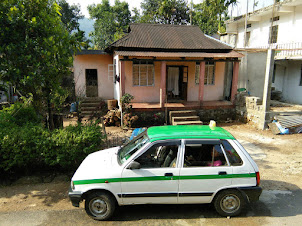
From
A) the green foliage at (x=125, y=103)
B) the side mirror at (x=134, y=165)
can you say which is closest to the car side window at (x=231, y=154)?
the side mirror at (x=134, y=165)

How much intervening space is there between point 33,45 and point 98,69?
32.0 ft

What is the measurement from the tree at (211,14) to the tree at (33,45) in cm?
2167

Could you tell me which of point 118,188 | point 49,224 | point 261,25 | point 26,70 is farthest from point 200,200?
point 261,25

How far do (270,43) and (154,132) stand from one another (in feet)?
55.3

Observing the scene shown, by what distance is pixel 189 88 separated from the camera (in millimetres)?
13797

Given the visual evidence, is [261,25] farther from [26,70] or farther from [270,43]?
[26,70]

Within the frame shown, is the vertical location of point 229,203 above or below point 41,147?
below

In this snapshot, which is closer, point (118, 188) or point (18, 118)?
point (118, 188)

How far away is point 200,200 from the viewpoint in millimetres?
4250

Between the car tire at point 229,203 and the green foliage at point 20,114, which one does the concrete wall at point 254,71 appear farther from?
the green foliage at point 20,114

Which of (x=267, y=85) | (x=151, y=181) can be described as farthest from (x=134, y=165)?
(x=267, y=85)

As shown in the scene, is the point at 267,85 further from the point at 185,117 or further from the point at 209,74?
the point at 185,117

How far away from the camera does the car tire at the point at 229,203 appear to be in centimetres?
425

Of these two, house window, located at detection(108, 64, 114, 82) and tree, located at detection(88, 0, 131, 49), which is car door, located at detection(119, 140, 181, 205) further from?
tree, located at detection(88, 0, 131, 49)
